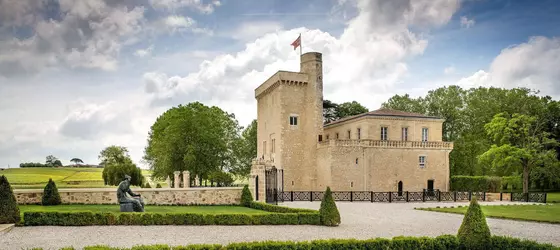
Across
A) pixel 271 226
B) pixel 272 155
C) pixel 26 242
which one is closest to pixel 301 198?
pixel 272 155

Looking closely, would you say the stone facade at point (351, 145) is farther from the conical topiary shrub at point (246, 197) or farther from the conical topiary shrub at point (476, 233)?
the conical topiary shrub at point (476, 233)

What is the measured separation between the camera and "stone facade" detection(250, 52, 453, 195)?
44.4 metres

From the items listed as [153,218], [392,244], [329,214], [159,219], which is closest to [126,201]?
[153,218]

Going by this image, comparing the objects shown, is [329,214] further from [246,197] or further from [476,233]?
[246,197]

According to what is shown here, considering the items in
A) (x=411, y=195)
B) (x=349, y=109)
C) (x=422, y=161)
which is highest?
(x=349, y=109)

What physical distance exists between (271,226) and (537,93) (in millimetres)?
48574

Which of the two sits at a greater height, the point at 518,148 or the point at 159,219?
the point at 518,148

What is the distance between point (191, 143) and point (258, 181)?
24349 millimetres

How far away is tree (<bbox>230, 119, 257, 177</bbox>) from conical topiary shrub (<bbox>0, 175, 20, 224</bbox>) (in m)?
41.0

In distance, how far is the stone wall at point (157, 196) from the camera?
89.1 feet

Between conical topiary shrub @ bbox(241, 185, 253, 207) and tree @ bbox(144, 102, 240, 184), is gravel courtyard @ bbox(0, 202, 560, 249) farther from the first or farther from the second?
tree @ bbox(144, 102, 240, 184)

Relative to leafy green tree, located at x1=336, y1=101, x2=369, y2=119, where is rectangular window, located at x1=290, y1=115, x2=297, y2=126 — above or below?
below

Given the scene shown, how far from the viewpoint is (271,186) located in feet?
101

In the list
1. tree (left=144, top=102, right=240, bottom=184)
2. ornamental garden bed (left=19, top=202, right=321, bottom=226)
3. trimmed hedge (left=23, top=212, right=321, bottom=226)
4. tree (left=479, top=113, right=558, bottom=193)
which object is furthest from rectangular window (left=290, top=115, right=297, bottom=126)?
trimmed hedge (left=23, top=212, right=321, bottom=226)
